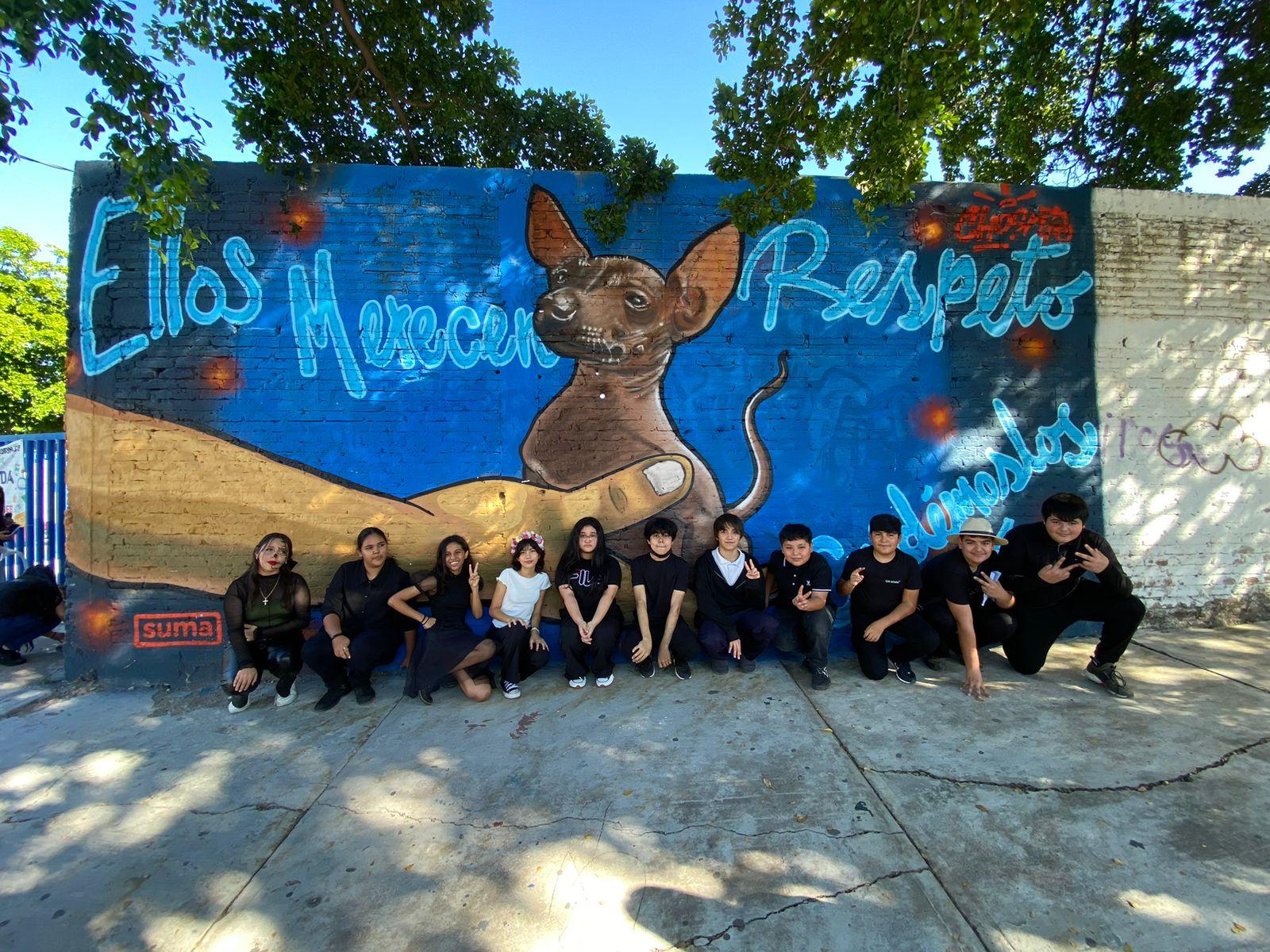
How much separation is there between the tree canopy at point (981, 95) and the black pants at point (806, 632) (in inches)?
120

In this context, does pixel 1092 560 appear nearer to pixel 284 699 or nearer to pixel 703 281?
pixel 703 281

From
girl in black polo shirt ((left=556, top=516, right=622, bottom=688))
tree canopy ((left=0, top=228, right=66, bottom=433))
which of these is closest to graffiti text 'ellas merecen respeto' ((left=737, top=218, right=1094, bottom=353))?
girl in black polo shirt ((left=556, top=516, right=622, bottom=688))

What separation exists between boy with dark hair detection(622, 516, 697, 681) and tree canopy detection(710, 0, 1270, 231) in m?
2.64

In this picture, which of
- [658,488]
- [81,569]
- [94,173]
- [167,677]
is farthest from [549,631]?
[94,173]

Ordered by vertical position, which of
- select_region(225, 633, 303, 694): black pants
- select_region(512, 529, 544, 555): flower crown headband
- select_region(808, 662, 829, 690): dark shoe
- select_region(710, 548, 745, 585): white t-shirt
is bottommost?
select_region(808, 662, 829, 690): dark shoe

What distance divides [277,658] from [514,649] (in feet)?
5.32

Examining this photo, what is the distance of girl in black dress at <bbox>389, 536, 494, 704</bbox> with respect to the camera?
395cm

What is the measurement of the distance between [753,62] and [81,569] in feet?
20.7

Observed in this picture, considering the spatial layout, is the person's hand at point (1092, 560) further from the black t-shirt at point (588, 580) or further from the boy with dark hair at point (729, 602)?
the black t-shirt at point (588, 580)

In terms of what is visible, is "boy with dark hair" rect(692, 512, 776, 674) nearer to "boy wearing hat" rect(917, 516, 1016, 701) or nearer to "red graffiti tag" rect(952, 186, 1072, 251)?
"boy wearing hat" rect(917, 516, 1016, 701)

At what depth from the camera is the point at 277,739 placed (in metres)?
3.53

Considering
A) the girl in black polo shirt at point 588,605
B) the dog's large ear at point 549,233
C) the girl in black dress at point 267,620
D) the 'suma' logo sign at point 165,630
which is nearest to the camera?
the girl in black dress at point 267,620

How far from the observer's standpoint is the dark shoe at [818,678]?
4031mm

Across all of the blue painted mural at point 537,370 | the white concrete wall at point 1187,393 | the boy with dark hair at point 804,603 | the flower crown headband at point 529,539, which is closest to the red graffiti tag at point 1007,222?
the blue painted mural at point 537,370
